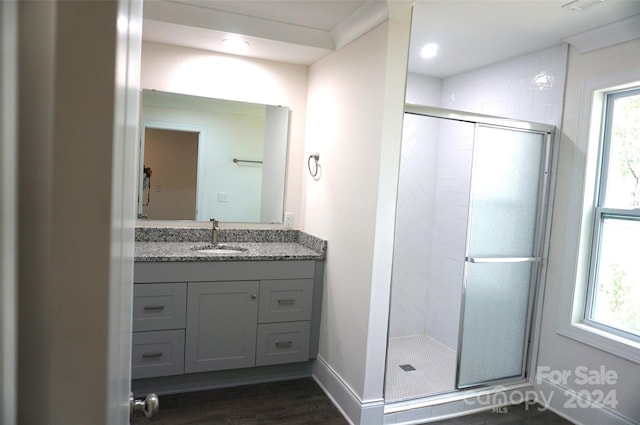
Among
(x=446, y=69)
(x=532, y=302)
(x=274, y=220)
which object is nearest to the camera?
(x=532, y=302)

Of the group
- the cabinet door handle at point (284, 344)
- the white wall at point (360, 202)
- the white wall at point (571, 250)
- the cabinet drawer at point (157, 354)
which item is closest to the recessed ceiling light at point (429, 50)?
the white wall at point (360, 202)

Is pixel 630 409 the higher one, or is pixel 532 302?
pixel 532 302

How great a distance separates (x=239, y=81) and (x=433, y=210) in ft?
6.57

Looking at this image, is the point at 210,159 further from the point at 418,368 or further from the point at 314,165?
the point at 418,368

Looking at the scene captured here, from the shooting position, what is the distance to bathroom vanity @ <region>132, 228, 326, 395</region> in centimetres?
261

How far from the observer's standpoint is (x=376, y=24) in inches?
93.3

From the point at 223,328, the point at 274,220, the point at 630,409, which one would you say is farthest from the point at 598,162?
the point at 223,328

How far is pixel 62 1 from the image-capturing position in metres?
0.36

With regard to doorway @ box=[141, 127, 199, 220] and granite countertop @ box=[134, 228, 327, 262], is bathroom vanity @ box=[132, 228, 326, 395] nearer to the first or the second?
granite countertop @ box=[134, 228, 327, 262]

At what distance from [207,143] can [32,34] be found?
9.44 feet

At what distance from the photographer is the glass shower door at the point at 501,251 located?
2711 millimetres

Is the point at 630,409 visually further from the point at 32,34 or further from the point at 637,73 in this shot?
the point at 32,34

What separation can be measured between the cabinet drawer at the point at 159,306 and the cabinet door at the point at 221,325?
0.05 metres

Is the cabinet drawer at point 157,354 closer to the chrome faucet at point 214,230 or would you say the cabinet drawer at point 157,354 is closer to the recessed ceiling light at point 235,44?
the chrome faucet at point 214,230
